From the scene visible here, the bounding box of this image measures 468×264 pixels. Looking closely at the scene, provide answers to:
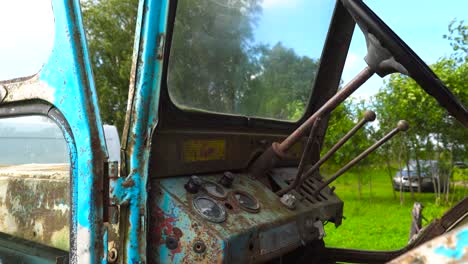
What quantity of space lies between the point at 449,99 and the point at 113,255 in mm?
1385

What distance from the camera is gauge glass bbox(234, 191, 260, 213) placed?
1.63m

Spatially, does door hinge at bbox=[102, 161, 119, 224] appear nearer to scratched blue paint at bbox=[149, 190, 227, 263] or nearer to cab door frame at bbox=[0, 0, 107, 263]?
cab door frame at bbox=[0, 0, 107, 263]

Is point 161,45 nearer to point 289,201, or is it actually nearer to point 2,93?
point 2,93

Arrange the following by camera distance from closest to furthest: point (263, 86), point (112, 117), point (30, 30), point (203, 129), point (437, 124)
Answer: point (30, 30)
point (203, 129)
point (112, 117)
point (263, 86)
point (437, 124)

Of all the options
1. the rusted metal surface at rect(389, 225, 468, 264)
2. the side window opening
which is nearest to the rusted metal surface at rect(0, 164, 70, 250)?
the side window opening

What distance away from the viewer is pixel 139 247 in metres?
1.40

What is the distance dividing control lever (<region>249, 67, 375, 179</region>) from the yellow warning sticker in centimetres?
20

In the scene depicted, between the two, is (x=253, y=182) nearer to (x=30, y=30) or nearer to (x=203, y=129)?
(x=203, y=129)

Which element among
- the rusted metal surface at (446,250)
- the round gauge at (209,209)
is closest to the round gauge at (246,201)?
the round gauge at (209,209)

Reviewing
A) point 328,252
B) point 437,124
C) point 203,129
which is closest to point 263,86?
point 203,129

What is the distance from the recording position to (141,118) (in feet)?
4.64

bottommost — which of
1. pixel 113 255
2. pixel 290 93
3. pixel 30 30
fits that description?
pixel 113 255

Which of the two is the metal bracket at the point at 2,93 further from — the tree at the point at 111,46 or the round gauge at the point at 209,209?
the round gauge at the point at 209,209

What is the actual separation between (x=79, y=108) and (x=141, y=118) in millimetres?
209
